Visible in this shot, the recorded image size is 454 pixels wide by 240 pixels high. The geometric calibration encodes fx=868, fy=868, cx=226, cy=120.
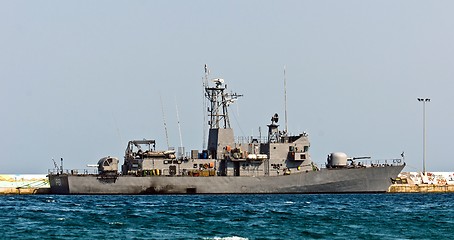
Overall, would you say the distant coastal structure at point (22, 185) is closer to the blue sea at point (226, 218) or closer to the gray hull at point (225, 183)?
the gray hull at point (225, 183)

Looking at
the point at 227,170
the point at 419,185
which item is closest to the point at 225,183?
the point at 227,170

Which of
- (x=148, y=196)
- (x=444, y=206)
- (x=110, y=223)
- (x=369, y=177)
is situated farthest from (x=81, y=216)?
(x=369, y=177)

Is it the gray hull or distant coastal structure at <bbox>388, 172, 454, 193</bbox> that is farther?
distant coastal structure at <bbox>388, 172, 454, 193</bbox>

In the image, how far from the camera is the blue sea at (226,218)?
41406 millimetres

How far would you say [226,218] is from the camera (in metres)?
49.2

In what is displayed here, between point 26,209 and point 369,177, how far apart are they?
3280cm

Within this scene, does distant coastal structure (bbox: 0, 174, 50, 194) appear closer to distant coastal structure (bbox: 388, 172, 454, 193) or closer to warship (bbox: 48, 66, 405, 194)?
warship (bbox: 48, 66, 405, 194)

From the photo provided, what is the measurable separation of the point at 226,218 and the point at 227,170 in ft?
84.0

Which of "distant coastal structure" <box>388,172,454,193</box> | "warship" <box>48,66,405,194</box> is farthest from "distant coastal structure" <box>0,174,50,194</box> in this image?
"distant coastal structure" <box>388,172,454,193</box>

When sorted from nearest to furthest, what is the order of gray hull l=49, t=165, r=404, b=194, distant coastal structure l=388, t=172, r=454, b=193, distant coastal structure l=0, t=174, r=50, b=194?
gray hull l=49, t=165, r=404, b=194 → distant coastal structure l=0, t=174, r=50, b=194 → distant coastal structure l=388, t=172, r=454, b=193

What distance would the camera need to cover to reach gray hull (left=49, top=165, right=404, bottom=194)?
72.9 meters

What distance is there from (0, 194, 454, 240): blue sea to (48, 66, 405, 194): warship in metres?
4.39

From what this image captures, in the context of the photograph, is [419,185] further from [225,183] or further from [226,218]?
[226,218]

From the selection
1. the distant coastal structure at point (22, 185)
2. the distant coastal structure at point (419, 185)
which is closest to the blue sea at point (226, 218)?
the distant coastal structure at point (22, 185)
